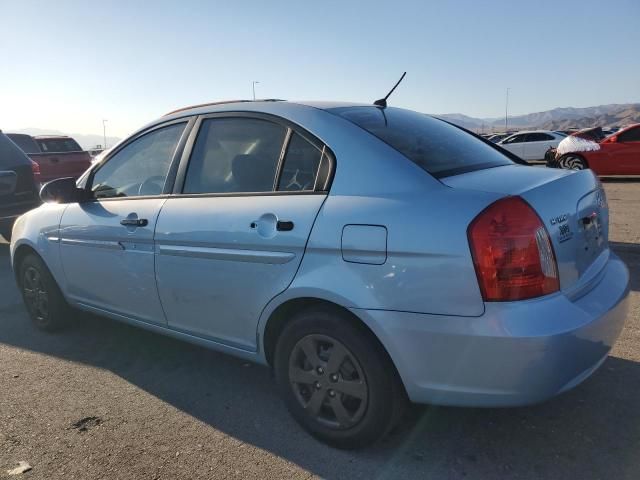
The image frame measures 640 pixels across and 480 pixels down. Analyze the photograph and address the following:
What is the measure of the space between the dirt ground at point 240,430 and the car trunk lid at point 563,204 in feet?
2.79

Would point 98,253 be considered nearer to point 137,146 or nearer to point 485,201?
point 137,146

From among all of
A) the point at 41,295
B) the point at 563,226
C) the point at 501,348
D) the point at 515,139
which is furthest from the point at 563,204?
the point at 515,139

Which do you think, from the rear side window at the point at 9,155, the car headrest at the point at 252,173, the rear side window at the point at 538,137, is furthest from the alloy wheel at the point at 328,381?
the rear side window at the point at 538,137

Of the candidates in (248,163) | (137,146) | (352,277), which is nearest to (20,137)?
(137,146)

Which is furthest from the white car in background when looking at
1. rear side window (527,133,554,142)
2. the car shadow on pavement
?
the car shadow on pavement

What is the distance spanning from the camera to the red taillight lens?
2.08m

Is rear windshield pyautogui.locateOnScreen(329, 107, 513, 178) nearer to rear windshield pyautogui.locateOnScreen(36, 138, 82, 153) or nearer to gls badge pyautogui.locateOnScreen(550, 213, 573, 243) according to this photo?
gls badge pyautogui.locateOnScreen(550, 213, 573, 243)

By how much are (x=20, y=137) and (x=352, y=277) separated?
11858mm

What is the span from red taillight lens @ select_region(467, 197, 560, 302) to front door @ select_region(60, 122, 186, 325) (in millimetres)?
1983

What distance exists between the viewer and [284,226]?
8.54 feet

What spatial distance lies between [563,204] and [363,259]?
90 centimetres

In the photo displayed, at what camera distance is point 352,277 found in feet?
7.72

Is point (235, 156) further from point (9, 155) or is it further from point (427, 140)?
point (9, 155)

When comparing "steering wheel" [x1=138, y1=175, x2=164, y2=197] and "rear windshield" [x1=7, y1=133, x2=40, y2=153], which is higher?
"rear windshield" [x1=7, y1=133, x2=40, y2=153]
